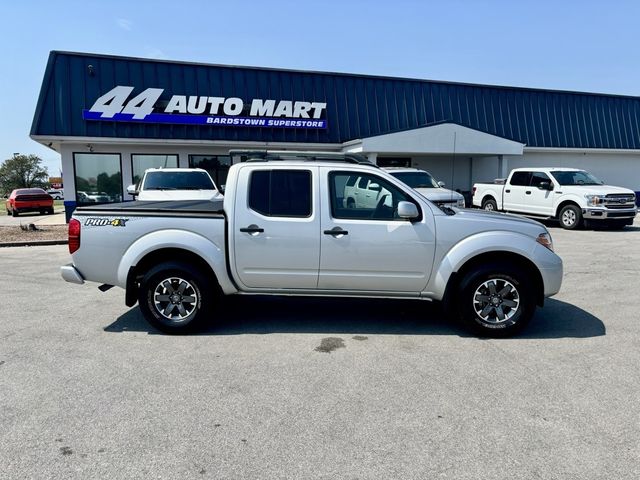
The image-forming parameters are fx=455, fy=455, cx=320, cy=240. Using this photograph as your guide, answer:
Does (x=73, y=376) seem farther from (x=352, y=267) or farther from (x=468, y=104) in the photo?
(x=468, y=104)

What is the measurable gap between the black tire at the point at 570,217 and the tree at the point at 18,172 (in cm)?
7790

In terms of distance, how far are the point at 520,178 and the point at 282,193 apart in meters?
13.6

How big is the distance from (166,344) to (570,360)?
4.00 metres

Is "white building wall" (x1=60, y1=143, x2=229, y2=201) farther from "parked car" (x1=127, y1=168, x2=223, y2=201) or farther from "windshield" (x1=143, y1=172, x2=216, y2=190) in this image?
"windshield" (x1=143, y1=172, x2=216, y2=190)

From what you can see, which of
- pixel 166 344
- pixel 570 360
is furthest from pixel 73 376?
pixel 570 360

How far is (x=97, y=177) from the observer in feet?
57.4

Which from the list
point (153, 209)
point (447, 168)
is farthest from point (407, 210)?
point (447, 168)

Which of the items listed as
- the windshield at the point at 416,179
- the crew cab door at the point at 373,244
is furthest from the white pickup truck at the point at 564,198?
the crew cab door at the point at 373,244

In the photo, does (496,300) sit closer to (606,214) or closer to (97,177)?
(606,214)

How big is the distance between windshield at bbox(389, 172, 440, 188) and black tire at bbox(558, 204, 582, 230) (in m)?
4.65

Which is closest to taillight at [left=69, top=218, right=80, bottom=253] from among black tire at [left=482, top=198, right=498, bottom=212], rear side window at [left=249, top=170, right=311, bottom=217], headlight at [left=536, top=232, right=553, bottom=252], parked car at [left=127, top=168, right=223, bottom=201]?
rear side window at [left=249, top=170, right=311, bottom=217]

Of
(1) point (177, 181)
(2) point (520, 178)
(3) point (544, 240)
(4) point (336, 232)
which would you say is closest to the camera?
(4) point (336, 232)

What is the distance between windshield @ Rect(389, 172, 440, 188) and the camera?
13.3m

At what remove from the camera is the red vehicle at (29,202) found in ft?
74.8
